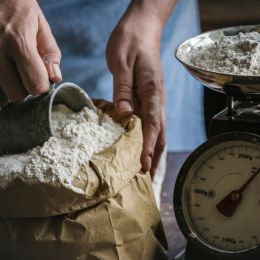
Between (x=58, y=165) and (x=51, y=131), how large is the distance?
0.09 m

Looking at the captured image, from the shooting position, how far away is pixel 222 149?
1033 millimetres

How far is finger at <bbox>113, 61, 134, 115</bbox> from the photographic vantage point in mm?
1255

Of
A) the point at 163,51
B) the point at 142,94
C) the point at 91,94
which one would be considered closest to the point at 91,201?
the point at 142,94

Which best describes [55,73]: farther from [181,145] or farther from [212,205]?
[181,145]

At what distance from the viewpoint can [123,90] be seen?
133 cm

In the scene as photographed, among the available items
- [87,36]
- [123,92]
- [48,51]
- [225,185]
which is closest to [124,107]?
[123,92]

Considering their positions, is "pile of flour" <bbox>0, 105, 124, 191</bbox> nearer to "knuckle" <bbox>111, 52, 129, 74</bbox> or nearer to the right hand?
the right hand

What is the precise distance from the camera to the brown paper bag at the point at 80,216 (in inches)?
39.6

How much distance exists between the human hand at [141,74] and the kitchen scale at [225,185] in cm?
22

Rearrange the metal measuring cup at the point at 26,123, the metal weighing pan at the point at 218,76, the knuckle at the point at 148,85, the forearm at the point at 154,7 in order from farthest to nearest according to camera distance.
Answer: the forearm at the point at 154,7, the knuckle at the point at 148,85, the metal measuring cup at the point at 26,123, the metal weighing pan at the point at 218,76

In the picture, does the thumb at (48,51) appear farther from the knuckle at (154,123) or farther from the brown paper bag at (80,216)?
the knuckle at (154,123)

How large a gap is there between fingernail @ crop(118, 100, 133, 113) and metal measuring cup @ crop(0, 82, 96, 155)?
0.16 m

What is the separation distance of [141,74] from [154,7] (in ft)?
0.76

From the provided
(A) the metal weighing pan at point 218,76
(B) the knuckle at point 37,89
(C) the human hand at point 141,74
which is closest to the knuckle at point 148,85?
(C) the human hand at point 141,74
